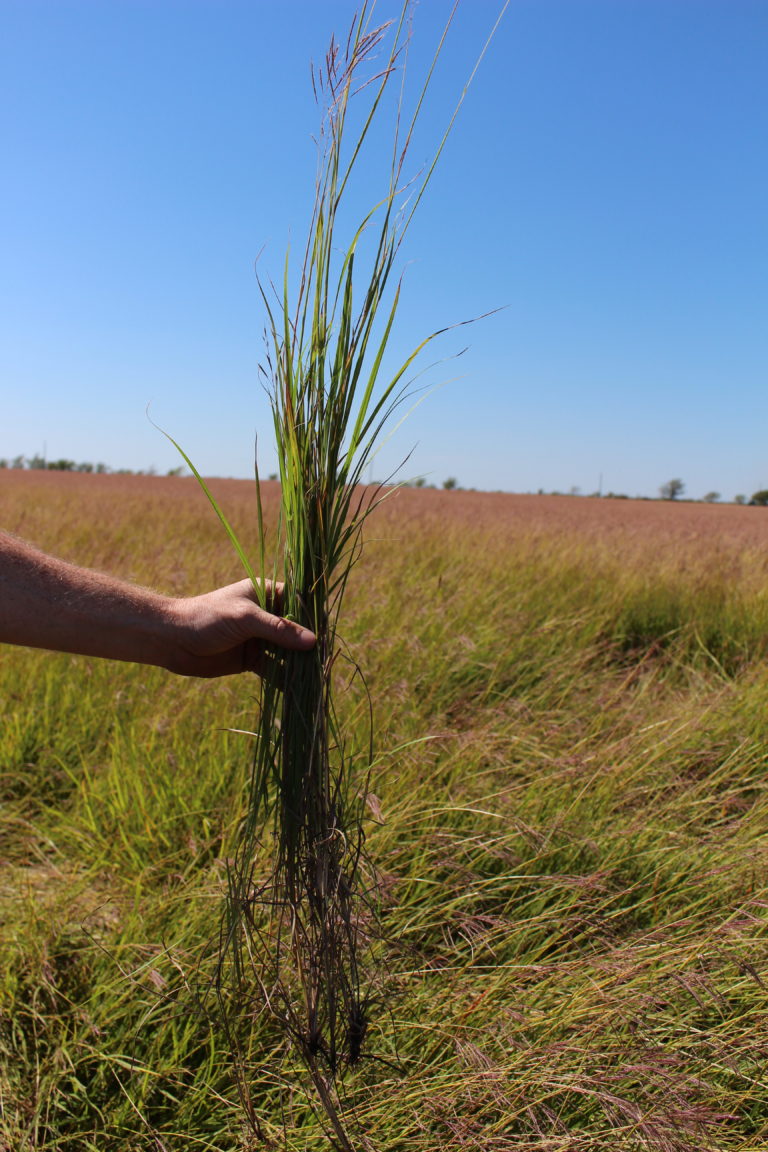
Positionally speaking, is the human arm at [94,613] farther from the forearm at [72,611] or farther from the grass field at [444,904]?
the grass field at [444,904]

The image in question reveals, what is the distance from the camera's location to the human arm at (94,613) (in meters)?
1.37

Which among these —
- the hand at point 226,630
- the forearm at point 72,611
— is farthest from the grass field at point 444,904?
the forearm at point 72,611

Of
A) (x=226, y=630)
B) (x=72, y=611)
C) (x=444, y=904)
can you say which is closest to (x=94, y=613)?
(x=72, y=611)

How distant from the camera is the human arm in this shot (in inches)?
54.1

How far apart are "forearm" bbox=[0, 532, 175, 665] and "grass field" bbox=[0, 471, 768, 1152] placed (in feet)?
1.97

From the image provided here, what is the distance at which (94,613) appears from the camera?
1.40 meters

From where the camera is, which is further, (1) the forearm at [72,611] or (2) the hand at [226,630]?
(1) the forearm at [72,611]

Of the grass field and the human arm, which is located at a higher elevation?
the human arm

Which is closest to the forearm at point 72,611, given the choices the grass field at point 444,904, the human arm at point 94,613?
the human arm at point 94,613

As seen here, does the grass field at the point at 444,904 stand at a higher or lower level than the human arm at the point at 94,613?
lower

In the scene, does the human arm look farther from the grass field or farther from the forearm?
the grass field

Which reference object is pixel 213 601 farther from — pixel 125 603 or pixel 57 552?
pixel 57 552

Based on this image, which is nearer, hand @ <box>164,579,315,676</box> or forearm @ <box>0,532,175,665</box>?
hand @ <box>164,579,315,676</box>

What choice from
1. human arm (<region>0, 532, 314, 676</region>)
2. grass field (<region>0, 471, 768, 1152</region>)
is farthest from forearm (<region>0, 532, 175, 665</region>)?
grass field (<region>0, 471, 768, 1152</region>)
